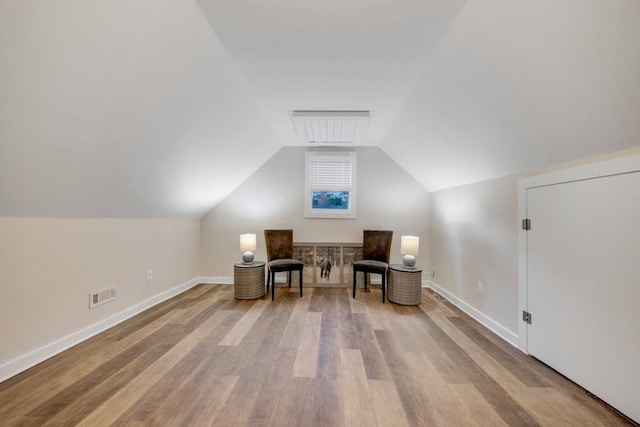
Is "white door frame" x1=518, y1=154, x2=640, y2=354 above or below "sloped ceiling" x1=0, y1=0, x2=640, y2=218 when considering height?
below

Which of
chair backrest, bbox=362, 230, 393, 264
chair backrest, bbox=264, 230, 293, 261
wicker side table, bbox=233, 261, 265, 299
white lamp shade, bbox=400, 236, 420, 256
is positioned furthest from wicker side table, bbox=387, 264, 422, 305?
wicker side table, bbox=233, 261, 265, 299

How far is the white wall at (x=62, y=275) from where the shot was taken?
176 cm

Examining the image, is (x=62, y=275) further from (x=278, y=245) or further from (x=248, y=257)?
(x=278, y=245)

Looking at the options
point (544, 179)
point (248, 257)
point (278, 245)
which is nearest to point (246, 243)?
point (248, 257)

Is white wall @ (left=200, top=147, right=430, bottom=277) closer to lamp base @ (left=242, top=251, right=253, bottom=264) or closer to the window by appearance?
the window

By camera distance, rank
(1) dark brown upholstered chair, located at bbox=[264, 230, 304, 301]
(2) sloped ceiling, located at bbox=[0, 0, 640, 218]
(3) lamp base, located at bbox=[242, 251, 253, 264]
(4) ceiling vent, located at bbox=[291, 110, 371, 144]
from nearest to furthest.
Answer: (2) sloped ceiling, located at bbox=[0, 0, 640, 218] → (4) ceiling vent, located at bbox=[291, 110, 371, 144] → (3) lamp base, located at bbox=[242, 251, 253, 264] → (1) dark brown upholstered chair, located at bbox=[264, 230, 304, 301]

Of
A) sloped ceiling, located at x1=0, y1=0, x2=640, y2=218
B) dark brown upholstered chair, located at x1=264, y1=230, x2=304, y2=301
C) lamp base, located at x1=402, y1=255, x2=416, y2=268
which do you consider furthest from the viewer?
dark brown upholstered chair, located at x1=264, y1=230, x2=304, y2=301

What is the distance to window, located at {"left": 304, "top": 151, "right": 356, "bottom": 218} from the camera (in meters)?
4.21

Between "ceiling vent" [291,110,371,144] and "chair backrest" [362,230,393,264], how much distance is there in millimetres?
1449

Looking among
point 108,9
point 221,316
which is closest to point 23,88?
point 108,9

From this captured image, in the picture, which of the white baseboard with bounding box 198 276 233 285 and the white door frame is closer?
the white door frame

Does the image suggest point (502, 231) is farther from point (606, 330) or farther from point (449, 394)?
point (449, 394)

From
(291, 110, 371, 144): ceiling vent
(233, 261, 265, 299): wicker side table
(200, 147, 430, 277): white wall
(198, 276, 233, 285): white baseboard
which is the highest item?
(291, 110, 371, 144): ceiling vent

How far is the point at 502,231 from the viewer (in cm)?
244
